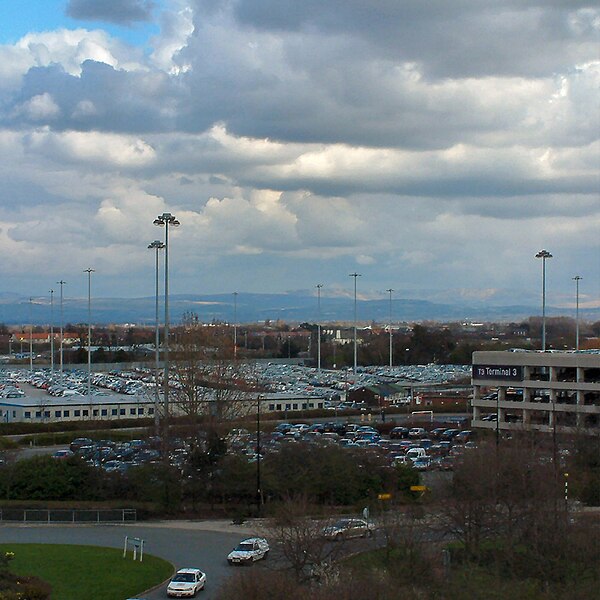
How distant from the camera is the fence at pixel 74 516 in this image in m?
30.8

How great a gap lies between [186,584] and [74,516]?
1107 cm

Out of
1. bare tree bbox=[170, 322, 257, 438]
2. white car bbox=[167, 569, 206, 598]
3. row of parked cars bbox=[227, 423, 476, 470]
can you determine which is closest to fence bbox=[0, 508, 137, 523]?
row of parked cars bbox=[227, 423, 476, 470]

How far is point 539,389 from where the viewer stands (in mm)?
45125

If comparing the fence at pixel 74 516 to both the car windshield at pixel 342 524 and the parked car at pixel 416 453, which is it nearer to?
the car windshield at pixel 342 524

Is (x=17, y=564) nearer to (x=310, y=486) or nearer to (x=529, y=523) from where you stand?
(x=310, y=486)

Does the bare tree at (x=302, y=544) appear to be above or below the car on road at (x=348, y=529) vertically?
above

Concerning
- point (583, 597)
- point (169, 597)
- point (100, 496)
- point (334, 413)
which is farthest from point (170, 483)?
point (334, 413)

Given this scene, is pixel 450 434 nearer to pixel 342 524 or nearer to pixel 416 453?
pixel 416 453

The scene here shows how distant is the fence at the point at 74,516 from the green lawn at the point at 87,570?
3786mm

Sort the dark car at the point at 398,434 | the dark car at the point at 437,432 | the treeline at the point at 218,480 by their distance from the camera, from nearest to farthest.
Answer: the treeline at the point at 218,480 < the dark car at the point at 437,432 < the dark car at the point at 398,434

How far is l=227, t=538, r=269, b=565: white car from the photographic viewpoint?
23.7 m

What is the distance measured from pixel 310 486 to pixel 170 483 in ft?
15.4

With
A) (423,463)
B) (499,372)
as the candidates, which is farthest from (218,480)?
(499,372)

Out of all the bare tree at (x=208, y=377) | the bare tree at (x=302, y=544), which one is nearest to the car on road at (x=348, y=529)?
the bare tree at (x=302, y=544)
